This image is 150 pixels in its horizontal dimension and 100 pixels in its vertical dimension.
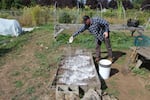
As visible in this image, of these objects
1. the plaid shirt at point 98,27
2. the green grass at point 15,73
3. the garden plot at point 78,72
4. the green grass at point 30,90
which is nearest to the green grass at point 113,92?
the garden plot at point 78,72

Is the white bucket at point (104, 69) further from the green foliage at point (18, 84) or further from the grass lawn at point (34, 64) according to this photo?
the green foliage at point (18, 84)

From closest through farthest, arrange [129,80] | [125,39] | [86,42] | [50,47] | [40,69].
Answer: [129,80]
[40,69]
[50,47]
[86,42]
[125,39]

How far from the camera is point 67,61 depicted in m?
5.55

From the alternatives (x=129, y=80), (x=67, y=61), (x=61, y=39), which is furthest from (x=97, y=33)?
(x=61, y=39)

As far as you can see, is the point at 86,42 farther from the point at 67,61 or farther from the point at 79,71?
the point at 79,71

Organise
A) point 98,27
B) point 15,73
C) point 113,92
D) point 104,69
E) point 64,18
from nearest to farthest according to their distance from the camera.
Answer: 1. point 113,92
2. point 104,69
3. point 15,73
4. point 98,27
5. point 64,18

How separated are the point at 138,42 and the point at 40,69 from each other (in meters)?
2.55

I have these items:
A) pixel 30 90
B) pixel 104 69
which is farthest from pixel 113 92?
pixel 30 90

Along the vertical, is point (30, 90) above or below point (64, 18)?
below

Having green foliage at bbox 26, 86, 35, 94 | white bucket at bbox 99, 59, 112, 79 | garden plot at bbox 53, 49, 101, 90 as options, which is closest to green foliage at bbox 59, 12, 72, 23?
garden plot at bbox 53, 49, 101, 90

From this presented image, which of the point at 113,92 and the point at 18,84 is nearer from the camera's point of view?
the point at 113,92

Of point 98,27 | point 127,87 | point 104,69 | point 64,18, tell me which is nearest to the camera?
point 127,87

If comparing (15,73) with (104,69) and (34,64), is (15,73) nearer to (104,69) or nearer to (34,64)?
(34,64)

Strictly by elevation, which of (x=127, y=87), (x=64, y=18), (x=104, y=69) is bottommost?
(x=127, y=87)
